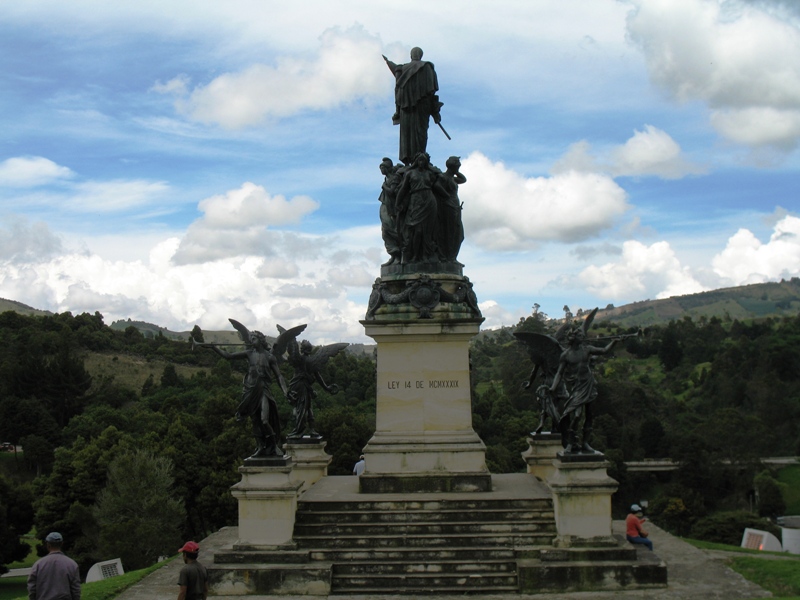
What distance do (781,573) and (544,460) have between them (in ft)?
15.9

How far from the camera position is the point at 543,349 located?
15.6 m

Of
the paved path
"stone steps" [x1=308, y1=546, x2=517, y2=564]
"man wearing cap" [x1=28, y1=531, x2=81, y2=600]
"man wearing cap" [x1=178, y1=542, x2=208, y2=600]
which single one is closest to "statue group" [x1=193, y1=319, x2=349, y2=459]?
"stone steps" [x1=308, y1=546, x2=517, y2=564]

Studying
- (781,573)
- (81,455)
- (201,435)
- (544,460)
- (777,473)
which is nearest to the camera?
(781,573)

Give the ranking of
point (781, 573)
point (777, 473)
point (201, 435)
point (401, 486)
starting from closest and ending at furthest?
point (781, 573) < point (401, 486) < point (201, 435) < point (777, 473)

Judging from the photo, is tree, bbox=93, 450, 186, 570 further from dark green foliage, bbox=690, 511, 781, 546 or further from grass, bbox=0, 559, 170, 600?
dark green foliage, bbox=690, 511, 781, 546

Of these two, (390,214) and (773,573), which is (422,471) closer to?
(390,214)

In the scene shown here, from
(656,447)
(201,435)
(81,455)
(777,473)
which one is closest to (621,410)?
(656,447)

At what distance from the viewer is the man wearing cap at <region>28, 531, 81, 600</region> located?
9000mm

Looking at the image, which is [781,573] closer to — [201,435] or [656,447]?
[201,435]

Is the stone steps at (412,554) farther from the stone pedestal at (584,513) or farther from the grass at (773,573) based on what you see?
the grass at (773,573)

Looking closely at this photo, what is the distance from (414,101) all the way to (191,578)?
36.7 ft

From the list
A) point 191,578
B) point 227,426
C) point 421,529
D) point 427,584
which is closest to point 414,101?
point 421,529

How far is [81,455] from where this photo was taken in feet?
126

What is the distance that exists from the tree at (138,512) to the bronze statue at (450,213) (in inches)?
741
